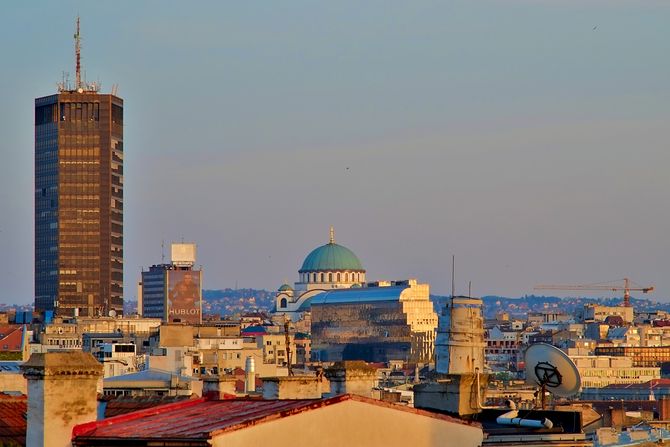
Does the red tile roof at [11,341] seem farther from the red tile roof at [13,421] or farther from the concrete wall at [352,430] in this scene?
the concrete wall at [352,430]

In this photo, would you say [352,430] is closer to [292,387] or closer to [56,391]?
[56,391]

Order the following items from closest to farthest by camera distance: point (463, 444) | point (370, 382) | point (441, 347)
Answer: point (463, 444) < point (370, 382) < point (441, 347)

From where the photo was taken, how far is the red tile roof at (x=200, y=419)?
891 inches

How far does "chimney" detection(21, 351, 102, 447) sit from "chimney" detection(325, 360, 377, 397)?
4157 mm

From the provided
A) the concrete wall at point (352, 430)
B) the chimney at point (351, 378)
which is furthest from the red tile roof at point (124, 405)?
the concrete wall at point (352, 430)

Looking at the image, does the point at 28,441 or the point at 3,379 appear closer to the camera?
the point at 28,441

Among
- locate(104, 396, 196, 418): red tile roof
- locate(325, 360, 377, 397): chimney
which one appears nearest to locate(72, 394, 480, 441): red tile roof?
locate(325, 360, 377, 397): chimney

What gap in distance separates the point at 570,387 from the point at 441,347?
14.5 m

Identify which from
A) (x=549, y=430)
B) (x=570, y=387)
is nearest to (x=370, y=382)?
(x=549, y=430)

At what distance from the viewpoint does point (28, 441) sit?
902 inches

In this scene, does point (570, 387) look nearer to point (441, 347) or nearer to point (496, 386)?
point (441, 347)

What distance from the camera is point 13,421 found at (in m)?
29.1

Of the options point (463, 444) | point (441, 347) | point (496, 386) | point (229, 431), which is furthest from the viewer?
point (496, 386)

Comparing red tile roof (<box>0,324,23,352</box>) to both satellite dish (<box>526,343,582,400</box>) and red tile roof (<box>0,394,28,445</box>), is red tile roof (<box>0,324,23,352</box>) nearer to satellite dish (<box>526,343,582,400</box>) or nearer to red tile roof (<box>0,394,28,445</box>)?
satellite dish (<box>526,343,582,400</box>)
